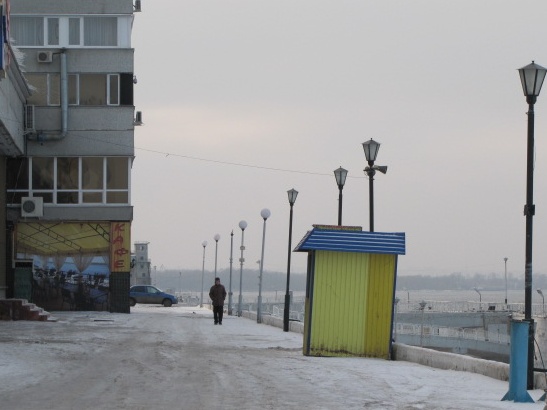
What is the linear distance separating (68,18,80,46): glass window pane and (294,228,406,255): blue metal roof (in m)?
25.9

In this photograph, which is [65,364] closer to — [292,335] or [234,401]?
→ [234,401]

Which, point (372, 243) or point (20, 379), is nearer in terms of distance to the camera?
point (20, 379)

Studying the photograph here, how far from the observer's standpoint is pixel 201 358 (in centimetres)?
1941

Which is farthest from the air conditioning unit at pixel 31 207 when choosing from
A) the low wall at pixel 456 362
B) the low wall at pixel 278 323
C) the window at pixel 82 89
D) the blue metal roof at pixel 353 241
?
the low wall at pixel 456 362

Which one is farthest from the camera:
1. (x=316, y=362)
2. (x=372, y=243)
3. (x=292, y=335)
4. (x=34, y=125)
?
(x=34, y=125)

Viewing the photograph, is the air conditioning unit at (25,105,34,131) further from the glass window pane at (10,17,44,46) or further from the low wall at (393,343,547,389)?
the low wall at (393,343,547,389)

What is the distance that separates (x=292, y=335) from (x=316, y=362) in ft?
36.6

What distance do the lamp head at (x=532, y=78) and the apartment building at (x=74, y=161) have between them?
30.3 m

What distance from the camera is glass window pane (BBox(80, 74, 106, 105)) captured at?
44.1 metres

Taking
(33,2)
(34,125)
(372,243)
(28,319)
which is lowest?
(28,319)

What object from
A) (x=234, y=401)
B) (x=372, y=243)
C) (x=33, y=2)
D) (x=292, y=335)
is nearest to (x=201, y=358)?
(x=372, y=243)

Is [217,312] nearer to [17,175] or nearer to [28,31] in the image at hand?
[17,175]

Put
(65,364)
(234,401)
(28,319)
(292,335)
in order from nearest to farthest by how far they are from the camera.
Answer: (234,401), (65,364), (292,335), (28,319)

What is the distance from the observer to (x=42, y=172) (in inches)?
1726
